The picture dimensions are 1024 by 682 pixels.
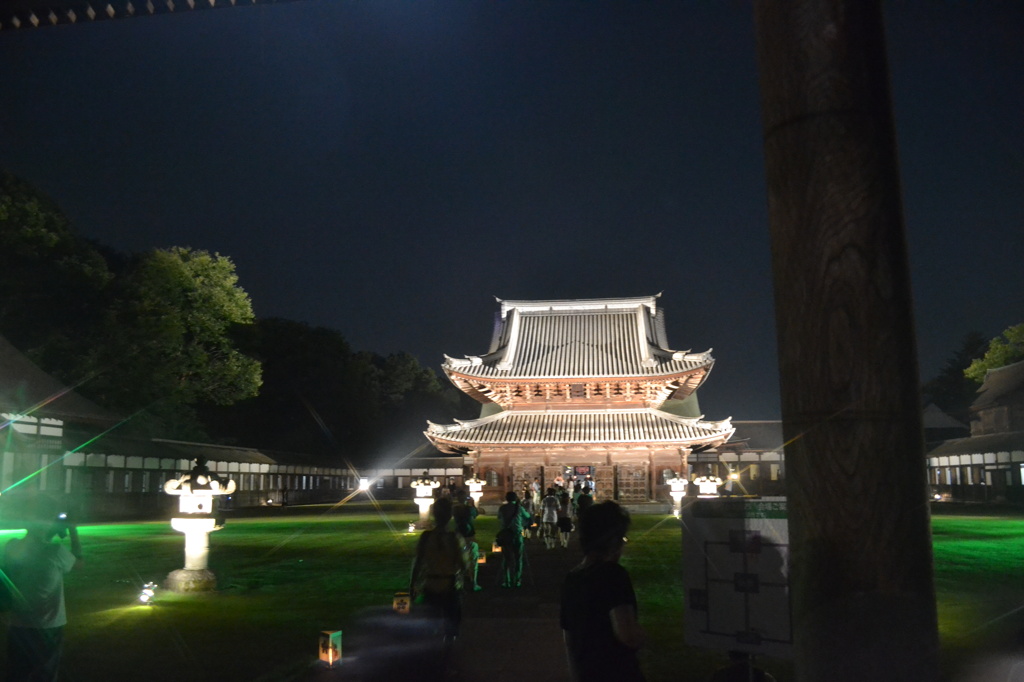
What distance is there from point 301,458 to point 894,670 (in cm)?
5454

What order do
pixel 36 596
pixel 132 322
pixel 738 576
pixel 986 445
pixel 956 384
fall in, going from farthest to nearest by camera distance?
pixel 956 384
pixel 986 445
pixel 132 322
pixel 36 596
pixel 738 576

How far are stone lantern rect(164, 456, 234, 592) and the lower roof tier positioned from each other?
1027 inches

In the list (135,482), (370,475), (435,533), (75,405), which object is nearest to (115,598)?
(435,533)

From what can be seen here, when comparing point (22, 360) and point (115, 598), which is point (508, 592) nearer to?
point (115, 598)

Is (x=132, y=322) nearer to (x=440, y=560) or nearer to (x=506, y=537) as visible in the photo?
(x=506, y=537)

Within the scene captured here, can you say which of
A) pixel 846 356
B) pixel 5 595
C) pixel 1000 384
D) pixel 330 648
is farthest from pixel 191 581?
pixel 1000 384

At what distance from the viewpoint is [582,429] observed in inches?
1497

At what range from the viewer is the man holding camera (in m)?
→ 5.10

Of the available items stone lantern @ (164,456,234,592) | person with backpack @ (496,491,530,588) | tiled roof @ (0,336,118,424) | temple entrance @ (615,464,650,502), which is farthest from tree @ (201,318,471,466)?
person with backpack @ (496,491,530,588)

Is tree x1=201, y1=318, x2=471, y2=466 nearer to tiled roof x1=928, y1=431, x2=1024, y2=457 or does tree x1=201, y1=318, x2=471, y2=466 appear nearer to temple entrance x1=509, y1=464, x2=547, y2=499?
temple entrance x1=509, y1=464, x2=547, y2=499

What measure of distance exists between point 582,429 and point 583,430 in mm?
109

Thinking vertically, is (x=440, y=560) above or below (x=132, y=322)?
below

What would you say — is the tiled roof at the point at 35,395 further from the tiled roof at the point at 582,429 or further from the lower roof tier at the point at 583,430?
the tiled roof at the point at 582,429

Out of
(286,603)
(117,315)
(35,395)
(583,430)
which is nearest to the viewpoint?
(286,603)
